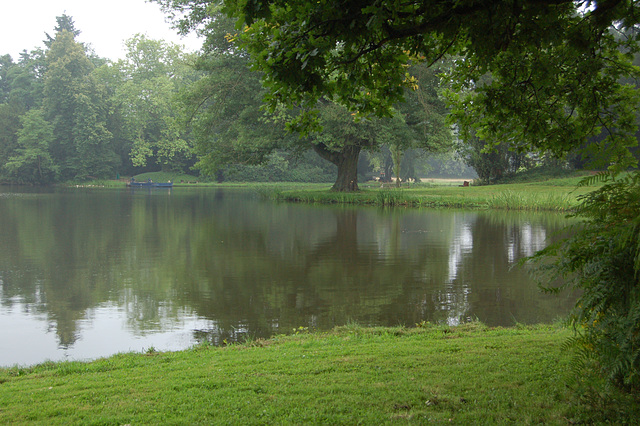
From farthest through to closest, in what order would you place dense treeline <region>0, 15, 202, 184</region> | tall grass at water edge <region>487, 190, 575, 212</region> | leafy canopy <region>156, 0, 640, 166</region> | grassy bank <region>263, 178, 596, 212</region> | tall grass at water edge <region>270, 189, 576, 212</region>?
1. dense treeline <region>0, 15, 202, 184</region>
2. grassy bank <region>263, 178, 596, 212</region>
3. tall grass at water edge <region>270, 189, 576, 212</region>
4. tall grass at water edge <region>487, 190, 575, 212</region>
5. leafy canopy <region>156, 0, 640, 166</region>

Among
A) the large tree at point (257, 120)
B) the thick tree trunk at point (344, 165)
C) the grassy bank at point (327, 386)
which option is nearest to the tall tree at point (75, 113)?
the large tree at point (257, 120)

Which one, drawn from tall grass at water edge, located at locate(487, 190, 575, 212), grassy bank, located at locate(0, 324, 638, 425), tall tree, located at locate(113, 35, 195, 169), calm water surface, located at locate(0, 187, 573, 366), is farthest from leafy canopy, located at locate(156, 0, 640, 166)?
tall tree, located at locate(113, 35, 195, 169)

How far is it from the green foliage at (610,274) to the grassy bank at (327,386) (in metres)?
0.36

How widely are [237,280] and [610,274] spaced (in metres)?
9.17

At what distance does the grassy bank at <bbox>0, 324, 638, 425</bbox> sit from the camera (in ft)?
14.7

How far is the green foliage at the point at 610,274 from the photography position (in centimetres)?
412

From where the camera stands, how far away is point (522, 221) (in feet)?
82.9

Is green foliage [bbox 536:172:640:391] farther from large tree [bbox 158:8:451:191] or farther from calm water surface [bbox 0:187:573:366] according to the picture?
large tree [bbox 158:8:451:191]

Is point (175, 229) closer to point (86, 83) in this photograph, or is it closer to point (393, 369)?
point (393, 369)

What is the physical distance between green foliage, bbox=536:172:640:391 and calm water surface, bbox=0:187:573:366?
27.8 inches

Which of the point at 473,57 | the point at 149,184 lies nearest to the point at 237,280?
the point at 473,57

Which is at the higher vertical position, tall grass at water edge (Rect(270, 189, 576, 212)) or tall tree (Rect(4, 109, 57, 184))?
tall tree (Rect(4, 109, 57, 184))

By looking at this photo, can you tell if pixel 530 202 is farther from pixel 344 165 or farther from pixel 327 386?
pixel 327 386

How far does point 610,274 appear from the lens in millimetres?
4406
